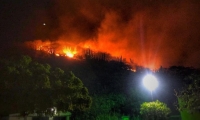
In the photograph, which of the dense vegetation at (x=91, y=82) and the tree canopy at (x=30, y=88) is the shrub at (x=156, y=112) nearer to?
the dense vegetation at (x=91, y=82)

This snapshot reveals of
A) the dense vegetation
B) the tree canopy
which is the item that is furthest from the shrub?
the tree canopy

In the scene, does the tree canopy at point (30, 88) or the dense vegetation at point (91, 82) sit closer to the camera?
the tree canopy at point (30, 88)

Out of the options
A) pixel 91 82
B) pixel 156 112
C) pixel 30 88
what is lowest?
pixel 156 112

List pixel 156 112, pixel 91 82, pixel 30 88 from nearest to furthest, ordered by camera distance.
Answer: pixel 30 88, pixel 156 112, pixel 91 82

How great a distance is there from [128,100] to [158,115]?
474cm

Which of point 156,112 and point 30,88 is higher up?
point 30,88

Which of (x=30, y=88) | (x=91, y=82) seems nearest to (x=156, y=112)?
(x=91, y=82)

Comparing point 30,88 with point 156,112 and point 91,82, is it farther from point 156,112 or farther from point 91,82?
point 91,82

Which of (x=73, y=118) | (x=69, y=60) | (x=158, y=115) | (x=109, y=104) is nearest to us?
(x=158, y=115)

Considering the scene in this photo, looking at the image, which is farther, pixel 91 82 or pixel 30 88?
pixel 91 82

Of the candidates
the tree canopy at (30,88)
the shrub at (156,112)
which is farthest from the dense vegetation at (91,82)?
the shrub at (156,112)

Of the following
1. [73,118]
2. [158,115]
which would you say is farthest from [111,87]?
[158,115]

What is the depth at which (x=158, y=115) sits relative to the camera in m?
17.2

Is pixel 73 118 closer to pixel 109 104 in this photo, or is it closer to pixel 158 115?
pixel 109 104
